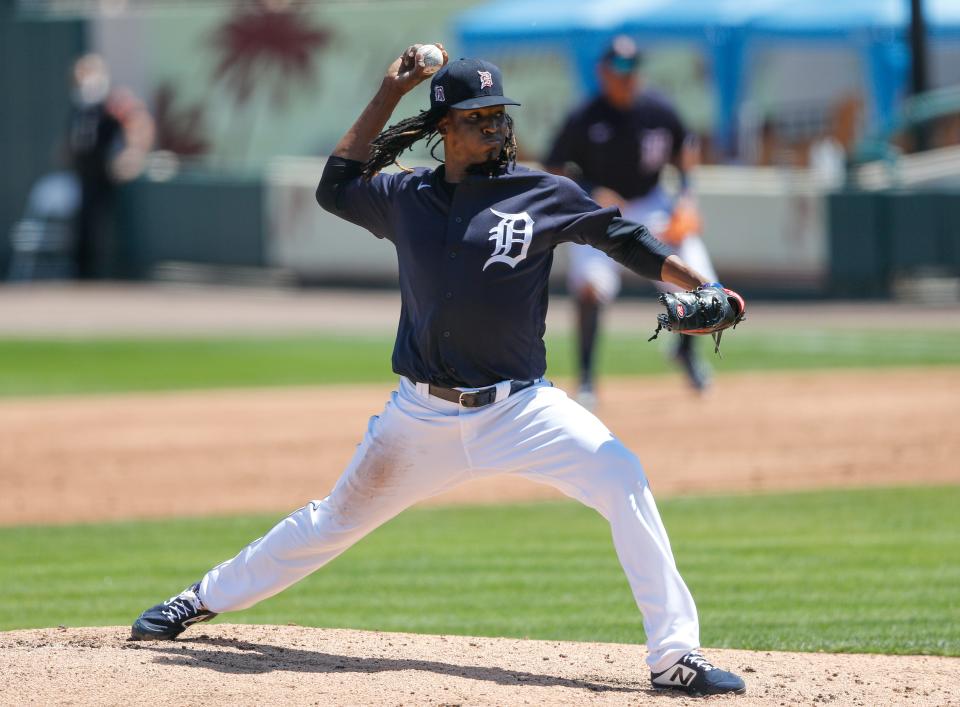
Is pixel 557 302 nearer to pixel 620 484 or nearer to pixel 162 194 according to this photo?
pixel 162 194

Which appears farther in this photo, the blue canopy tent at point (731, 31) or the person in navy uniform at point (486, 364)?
the blue canopy tent at point (731, 31)

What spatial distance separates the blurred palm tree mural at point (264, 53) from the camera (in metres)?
25.7

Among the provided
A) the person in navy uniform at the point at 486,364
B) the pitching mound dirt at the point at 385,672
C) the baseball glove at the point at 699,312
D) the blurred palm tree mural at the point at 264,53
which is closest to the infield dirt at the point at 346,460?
the pitching mound dirt at the point at 385,672

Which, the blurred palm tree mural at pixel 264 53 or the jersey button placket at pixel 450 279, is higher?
the blurred palm tree mural at pixel 264 53

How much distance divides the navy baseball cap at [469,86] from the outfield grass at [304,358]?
895cm

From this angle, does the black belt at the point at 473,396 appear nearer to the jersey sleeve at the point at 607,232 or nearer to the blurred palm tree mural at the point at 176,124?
the jersey sleeve at the point at 607,232

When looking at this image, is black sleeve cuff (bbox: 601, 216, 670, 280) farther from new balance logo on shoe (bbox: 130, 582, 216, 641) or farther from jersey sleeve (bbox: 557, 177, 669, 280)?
new balance logo on shoe (bbox: 130, 582, 216, 641)

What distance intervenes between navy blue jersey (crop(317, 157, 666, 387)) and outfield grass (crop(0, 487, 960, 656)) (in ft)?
4.91

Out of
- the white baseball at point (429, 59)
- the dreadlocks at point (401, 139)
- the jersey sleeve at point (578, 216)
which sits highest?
the white baseball at point (429, 59)

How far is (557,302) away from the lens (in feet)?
66.5

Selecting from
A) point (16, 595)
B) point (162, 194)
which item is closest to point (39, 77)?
point (162, 194)

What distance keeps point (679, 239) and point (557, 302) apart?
8500 millimetres

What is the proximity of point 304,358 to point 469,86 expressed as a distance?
441 inches

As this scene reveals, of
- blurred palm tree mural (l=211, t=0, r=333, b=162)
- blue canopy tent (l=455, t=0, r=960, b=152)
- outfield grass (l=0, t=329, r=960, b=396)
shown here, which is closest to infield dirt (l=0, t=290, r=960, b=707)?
outfield grass (l=0, t=329, r=960, b=396)
